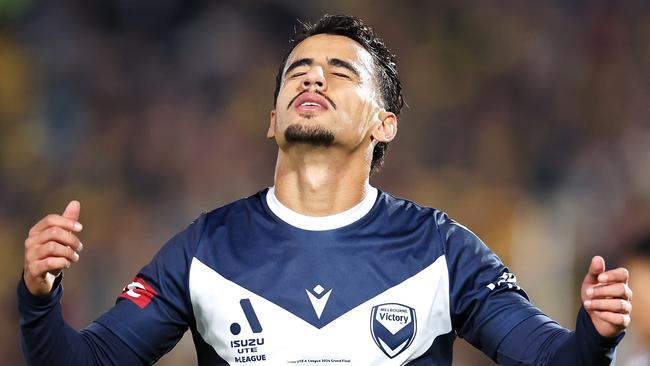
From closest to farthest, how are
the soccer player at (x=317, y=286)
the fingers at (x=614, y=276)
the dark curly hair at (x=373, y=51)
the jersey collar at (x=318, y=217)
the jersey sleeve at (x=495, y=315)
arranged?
the fingers at (x=614, y=276) → the jersey sleeve at (x=495, y=315) → the soccer player at (x=317, y=286) → the jersey collar at (x=318, y=217) → the dark curly hair at (x=373, y=51)

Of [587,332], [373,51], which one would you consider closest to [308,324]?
[587,332]

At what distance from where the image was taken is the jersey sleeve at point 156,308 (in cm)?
386

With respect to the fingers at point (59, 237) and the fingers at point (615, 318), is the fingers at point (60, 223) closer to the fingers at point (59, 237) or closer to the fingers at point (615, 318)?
the fingers at point (59, 237)

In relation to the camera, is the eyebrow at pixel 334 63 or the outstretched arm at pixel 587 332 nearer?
the outstretched arm at pixel 587 332

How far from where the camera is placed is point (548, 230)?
25.8 feet

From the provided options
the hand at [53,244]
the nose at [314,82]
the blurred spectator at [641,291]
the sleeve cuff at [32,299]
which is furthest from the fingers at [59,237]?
the blurred spectator at [641,291]

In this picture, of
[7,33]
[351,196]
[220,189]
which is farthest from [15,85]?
[351,196]

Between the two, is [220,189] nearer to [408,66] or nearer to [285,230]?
[408,66]

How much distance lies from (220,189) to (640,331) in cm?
345

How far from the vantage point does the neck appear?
415cm

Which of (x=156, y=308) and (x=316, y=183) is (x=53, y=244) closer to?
(x=156, y=308)

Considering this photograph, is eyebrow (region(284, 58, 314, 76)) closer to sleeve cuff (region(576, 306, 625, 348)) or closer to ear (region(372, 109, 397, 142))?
ear (region(372, 109, 397, 142))

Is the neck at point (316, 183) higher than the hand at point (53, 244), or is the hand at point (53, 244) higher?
the neck at point (316, 183)

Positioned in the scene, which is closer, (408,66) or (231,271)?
(231,271)
